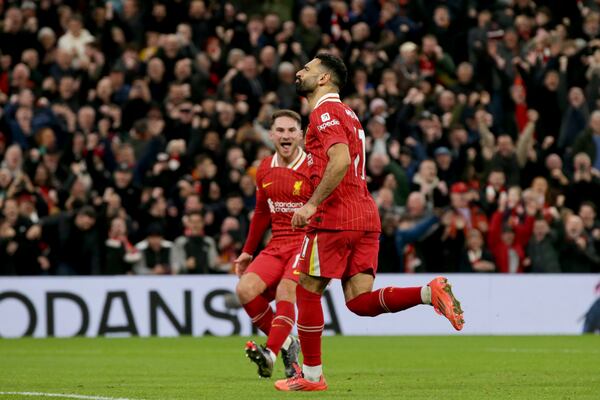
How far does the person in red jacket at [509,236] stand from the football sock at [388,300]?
10.6 metres

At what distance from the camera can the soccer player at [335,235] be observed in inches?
397

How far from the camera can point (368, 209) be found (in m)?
10.3

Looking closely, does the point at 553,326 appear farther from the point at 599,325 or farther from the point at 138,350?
the point at 138,350

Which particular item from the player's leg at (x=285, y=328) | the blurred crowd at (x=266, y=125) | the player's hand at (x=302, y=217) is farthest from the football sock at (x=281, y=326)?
the blurred crowd at (x=266, y=125)

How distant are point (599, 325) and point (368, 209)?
36.1 feet

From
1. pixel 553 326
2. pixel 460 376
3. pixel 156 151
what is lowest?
pixel 553 326

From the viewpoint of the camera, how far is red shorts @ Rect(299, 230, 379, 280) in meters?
10.1

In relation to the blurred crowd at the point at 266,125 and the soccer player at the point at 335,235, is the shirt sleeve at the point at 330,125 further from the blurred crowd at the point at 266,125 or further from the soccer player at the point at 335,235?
the blurred crowd at the point at 266,125

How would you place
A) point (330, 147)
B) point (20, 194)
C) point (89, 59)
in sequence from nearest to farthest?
point (330, 147) < point (20, 194) < point (89, 59)

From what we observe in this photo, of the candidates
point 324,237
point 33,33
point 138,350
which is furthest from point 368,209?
point 33,33

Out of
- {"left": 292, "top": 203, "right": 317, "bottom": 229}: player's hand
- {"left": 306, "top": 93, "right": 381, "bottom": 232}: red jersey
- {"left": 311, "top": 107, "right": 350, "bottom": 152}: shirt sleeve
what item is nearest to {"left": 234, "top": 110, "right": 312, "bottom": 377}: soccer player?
{"left": 306, "top": 93, "right": 381, "bottom": 232}: red jersey

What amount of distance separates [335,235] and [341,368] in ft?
11.9

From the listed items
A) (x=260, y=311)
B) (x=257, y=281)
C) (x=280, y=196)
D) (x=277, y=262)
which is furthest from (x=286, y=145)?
(x=260, y=311)

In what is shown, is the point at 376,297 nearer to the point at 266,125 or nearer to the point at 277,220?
the point at 277,220
